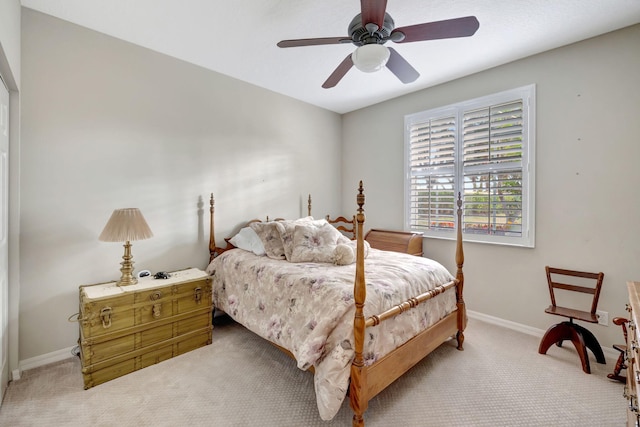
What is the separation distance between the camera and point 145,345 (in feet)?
7.19

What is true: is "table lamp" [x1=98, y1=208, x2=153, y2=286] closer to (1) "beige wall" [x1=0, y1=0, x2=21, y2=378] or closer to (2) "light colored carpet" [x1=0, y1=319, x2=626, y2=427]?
(1) "beige wall" [x1=0, y1=0, x2=21, y2=378]

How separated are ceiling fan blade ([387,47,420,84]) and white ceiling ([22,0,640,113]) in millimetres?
375

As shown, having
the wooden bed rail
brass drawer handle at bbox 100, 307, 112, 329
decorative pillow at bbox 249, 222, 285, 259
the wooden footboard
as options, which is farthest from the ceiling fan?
brass drawer handle at bbox 100, 307, 112, 329

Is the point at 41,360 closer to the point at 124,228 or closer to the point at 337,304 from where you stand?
the point at 124,228

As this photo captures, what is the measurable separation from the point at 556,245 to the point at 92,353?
3.84 metres

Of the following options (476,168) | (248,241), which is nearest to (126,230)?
(248,241)

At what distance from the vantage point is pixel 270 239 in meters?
2.85

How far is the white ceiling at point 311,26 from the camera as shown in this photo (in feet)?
6.70

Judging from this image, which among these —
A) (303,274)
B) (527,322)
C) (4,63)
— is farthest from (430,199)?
(4,63)

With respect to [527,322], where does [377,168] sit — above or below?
above

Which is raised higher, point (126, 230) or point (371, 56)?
point (371, 56)

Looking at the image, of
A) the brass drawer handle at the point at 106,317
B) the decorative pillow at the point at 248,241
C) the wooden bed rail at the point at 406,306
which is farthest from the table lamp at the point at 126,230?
the wooden bed rail at the point at 406,306

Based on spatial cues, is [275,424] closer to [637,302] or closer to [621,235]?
[637,302]

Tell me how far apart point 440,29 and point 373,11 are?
0.42 m
